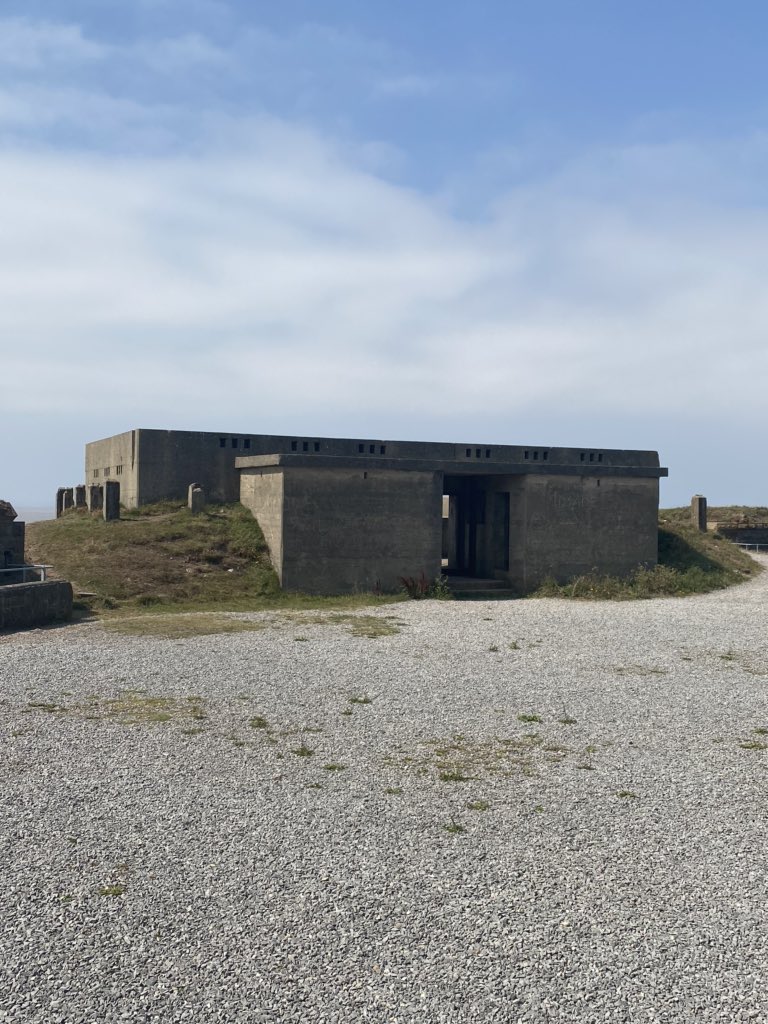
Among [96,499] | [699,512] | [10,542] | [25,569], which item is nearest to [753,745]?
[25,569]

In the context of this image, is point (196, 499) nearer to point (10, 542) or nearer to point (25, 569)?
point (10, 542)

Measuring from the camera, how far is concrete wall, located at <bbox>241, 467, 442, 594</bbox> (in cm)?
2361

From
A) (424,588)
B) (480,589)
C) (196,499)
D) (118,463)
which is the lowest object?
(480,589)

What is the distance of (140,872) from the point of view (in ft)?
22.2

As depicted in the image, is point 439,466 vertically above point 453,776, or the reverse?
point 439,466

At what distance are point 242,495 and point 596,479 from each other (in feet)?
39.4

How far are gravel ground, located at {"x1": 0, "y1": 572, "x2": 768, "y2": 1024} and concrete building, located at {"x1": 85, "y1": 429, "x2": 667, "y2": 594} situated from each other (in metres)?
9.73

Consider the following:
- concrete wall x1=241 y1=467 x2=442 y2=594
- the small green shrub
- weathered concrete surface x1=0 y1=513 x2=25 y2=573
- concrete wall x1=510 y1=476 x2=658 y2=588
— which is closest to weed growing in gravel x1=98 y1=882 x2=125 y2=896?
weathered concrete surface x1=0 y1=513 x2=25 y2=573

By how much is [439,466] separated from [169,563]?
828 centimetres

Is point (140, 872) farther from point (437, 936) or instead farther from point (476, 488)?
point (476, 488)

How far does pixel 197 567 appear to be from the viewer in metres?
24.0

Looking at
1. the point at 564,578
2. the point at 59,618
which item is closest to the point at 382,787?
the point at 59,618

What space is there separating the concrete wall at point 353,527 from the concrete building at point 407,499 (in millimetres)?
29

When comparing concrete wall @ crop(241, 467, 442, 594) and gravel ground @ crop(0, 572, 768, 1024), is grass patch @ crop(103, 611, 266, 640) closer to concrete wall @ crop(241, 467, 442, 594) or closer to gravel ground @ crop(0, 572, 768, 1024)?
gravel ground @ crop(0, 572, 768, 1024)
